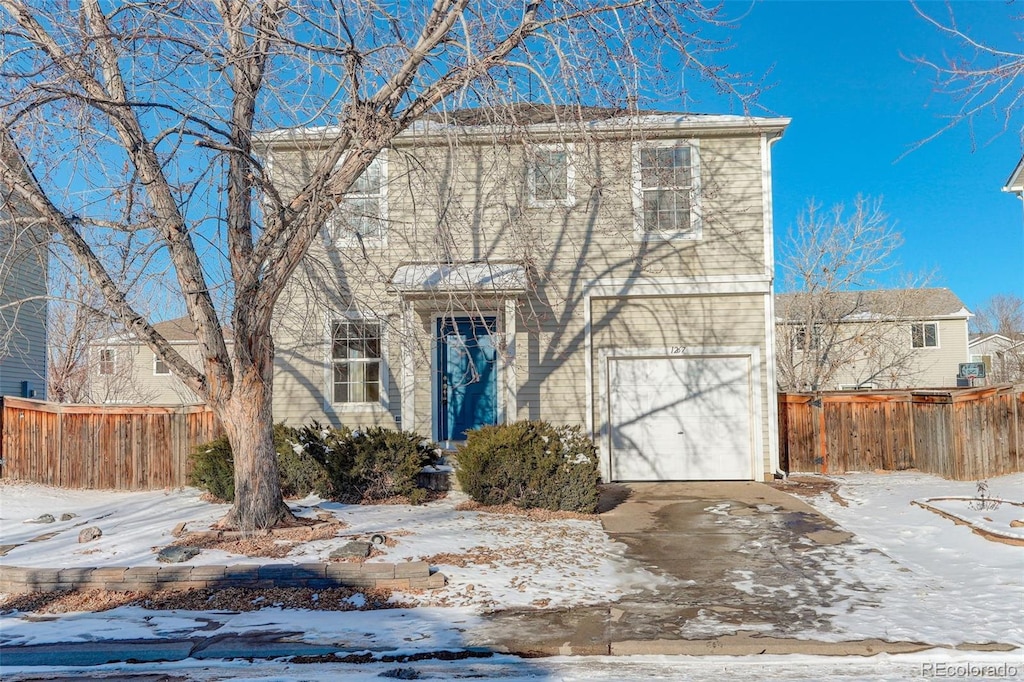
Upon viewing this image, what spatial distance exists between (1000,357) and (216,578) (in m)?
31.4

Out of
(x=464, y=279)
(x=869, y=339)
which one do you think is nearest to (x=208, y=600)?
(x=464, y=279)

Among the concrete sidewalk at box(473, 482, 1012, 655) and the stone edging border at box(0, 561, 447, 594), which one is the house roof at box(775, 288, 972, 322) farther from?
the stone edging border at box(0, 561, 447, 594)

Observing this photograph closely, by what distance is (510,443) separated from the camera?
9.11 metres

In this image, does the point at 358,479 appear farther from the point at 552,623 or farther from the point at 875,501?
the point at 875,501

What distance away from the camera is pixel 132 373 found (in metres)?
21.2

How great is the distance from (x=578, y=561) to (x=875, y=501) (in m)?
5.35

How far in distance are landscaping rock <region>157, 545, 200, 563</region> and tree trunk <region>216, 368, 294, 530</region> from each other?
0.63m

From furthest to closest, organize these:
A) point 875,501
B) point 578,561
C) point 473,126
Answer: point 875,501 → point 473,126 → point 578,561

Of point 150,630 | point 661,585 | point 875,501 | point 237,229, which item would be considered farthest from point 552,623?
point 875,501

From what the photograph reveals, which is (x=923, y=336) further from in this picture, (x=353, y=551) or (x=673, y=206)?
(x=353, y=551)

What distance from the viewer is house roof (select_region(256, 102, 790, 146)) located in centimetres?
713

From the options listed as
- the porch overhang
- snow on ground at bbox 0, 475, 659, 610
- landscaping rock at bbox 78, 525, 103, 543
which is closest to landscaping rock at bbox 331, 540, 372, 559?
snow on ground at bbox 0, 475, 659, 610

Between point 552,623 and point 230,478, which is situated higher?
point 230,478

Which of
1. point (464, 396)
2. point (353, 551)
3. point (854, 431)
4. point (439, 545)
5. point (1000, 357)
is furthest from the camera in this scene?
point (1000, 357)
